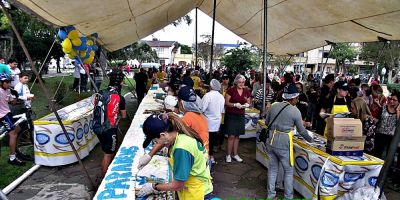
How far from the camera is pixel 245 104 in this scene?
18.3ft

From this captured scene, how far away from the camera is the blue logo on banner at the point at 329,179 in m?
3.63

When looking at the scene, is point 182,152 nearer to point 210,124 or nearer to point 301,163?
point 301,163

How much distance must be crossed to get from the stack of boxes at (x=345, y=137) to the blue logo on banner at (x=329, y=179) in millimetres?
273

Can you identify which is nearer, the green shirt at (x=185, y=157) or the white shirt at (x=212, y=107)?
the green shirt at (x=185, y=157)

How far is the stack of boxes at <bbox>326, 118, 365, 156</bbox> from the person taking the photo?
372cm

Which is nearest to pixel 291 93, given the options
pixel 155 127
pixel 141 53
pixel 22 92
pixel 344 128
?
pixel 344 128

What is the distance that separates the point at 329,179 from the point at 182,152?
8.02 feet

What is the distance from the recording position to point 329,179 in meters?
3.65

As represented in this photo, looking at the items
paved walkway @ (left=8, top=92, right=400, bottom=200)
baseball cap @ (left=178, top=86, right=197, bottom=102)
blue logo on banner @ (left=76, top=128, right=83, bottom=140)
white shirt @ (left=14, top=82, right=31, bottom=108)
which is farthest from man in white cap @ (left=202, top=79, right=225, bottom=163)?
white shirt @ (left=14, top=82, right=31, bottom=108)

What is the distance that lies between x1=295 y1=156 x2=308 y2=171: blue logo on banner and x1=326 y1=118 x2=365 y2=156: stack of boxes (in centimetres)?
49

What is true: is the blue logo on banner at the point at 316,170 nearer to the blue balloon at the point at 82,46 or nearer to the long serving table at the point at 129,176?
the long serving table at the point at 129,176

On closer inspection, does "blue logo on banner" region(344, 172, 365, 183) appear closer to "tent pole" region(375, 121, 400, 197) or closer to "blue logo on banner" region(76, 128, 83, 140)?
"tent pole" region(375, 121, 400, 197)

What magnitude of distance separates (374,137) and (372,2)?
7.24 ft

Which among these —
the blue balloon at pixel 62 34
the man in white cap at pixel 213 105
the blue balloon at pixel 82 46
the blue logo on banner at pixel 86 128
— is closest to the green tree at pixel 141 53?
the blue balloon at pixel 82 46
